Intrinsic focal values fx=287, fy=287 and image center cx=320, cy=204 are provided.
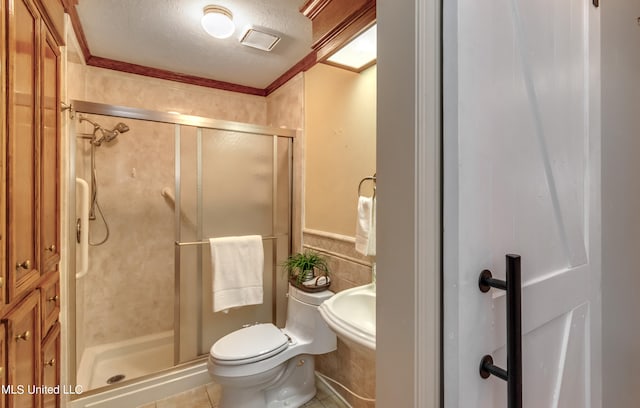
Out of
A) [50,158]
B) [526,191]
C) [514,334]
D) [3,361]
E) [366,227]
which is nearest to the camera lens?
[514,334]

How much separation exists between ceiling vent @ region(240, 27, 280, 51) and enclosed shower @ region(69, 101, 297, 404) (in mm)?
554

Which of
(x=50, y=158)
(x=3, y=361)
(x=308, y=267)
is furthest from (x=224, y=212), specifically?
(x=3, y=361)

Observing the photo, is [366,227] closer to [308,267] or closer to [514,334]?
[308,267]

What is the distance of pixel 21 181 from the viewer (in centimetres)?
93

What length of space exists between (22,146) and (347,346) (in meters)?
1.79

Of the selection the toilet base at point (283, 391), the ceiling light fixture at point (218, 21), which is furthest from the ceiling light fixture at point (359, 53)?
the toilet base at point (283, 391)

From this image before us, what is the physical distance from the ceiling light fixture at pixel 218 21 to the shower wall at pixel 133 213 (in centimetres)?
102

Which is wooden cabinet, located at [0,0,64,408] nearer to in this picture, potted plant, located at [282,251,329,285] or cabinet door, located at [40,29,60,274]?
cabinet door, located at [40,29,60,274]

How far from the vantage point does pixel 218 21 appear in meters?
1.65

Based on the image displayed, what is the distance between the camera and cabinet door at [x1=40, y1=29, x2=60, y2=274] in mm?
1103

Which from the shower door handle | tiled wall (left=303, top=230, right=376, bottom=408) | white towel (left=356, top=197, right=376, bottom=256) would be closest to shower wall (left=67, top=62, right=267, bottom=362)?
tiled wall (left=303, top=230, right=376, bottom=408)

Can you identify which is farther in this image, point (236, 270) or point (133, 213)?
point (133, 213)

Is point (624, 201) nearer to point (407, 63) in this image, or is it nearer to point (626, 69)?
point (626, 69)

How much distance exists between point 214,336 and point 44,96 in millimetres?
1749
